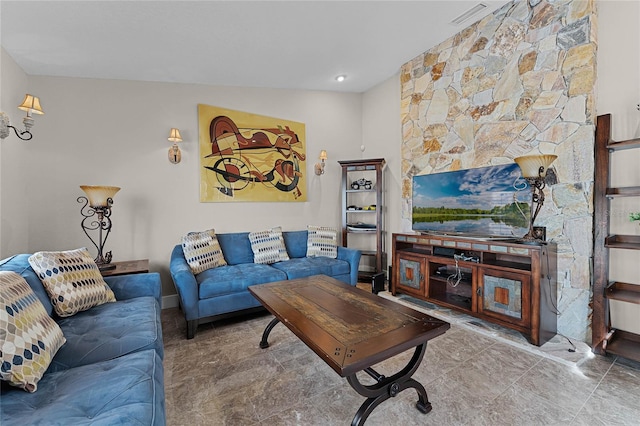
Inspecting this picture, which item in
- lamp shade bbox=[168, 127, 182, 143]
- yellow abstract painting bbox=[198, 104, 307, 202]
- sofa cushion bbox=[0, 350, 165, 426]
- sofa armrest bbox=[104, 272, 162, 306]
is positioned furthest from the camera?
yellow abstract painting bbox=[198, 104, 307, 202]

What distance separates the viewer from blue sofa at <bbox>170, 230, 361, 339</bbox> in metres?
2.54

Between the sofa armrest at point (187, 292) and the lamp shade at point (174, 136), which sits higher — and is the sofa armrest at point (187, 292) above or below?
below

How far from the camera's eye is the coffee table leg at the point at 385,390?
1362 millimetres

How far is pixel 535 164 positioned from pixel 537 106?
693 millimetres

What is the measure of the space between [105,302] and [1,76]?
2374mm

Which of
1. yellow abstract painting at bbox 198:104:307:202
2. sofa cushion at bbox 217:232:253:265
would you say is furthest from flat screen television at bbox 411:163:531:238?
sofa cushion at bbox 217:232:253:265

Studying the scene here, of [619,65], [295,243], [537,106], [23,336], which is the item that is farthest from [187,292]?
[619,65]

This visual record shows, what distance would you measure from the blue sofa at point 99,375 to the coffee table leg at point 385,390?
885 millimetres

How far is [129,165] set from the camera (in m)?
3.26

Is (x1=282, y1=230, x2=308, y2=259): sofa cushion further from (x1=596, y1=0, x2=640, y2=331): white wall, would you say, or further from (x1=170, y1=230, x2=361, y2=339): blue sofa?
(x1=596, y1=0, x2=640, y2=331): white wall

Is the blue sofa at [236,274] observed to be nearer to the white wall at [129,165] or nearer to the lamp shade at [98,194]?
the white wall at [129,165]

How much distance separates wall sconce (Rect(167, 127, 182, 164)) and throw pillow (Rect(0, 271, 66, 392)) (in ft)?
7.49

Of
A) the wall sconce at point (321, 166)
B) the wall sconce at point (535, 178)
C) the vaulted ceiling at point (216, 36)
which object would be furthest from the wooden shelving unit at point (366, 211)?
the wall sconce at point (535, 178)

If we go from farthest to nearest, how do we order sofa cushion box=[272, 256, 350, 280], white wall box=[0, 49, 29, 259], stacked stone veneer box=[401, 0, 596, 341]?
sofa cushion box=[272, 256, 350, 280] → white wall box=[0, 49, 29, 259] → stacked stone veneer box=[401, 0, 596, 341]
